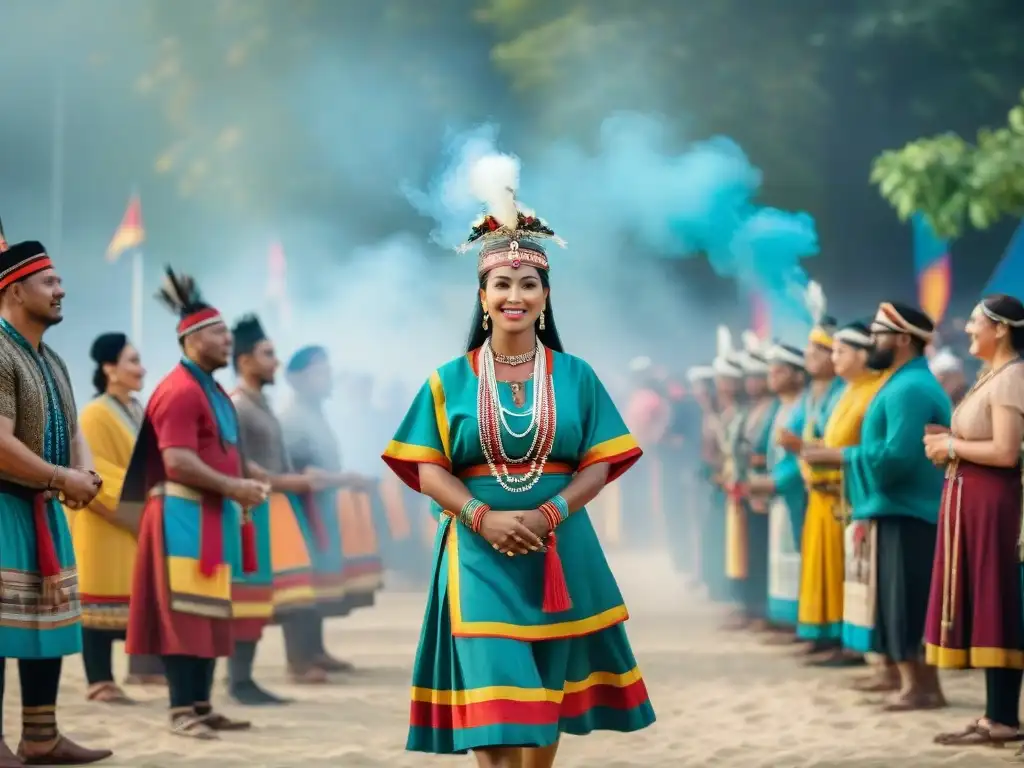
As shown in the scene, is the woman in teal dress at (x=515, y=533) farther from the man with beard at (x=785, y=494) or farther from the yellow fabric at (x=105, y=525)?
the man with beard at (x=785, y=494)

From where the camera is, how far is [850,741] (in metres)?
7.18

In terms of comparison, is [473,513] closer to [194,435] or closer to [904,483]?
[194,435]

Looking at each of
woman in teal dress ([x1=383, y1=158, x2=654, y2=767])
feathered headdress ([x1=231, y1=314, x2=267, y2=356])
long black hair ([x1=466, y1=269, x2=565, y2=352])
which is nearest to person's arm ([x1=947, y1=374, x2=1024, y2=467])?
woman in teal dress ([x1=383, y1=158, x2=654, y2=767])

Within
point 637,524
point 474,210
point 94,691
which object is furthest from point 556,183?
point 474,210

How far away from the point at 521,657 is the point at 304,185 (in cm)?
1947

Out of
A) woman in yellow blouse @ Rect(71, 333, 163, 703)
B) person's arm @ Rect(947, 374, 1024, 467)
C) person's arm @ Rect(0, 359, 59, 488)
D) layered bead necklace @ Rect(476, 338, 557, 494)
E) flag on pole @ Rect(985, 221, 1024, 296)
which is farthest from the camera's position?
flag on pole @ Rect(985, 221, 1024, 296)

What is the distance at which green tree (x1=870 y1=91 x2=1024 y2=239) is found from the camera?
17672 mm

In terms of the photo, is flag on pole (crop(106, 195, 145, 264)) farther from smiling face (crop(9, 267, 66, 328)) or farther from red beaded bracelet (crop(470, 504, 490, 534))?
red beaded bracelet (crop(470, 504, 490, 534))

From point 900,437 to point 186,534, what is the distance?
3544 millimetres

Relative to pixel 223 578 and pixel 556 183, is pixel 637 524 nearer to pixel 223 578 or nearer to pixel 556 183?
pixel 556 183

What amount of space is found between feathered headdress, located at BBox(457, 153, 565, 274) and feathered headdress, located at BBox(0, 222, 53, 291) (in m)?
2.00

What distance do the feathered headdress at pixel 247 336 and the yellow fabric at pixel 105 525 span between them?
79 centimetres

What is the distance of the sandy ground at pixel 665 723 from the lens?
22.5ft

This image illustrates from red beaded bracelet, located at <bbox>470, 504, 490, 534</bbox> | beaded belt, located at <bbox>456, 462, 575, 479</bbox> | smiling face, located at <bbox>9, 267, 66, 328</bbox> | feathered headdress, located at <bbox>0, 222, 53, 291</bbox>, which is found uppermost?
feathered headdress, located at <bbox>0, 222, 53, 291</bbox>
